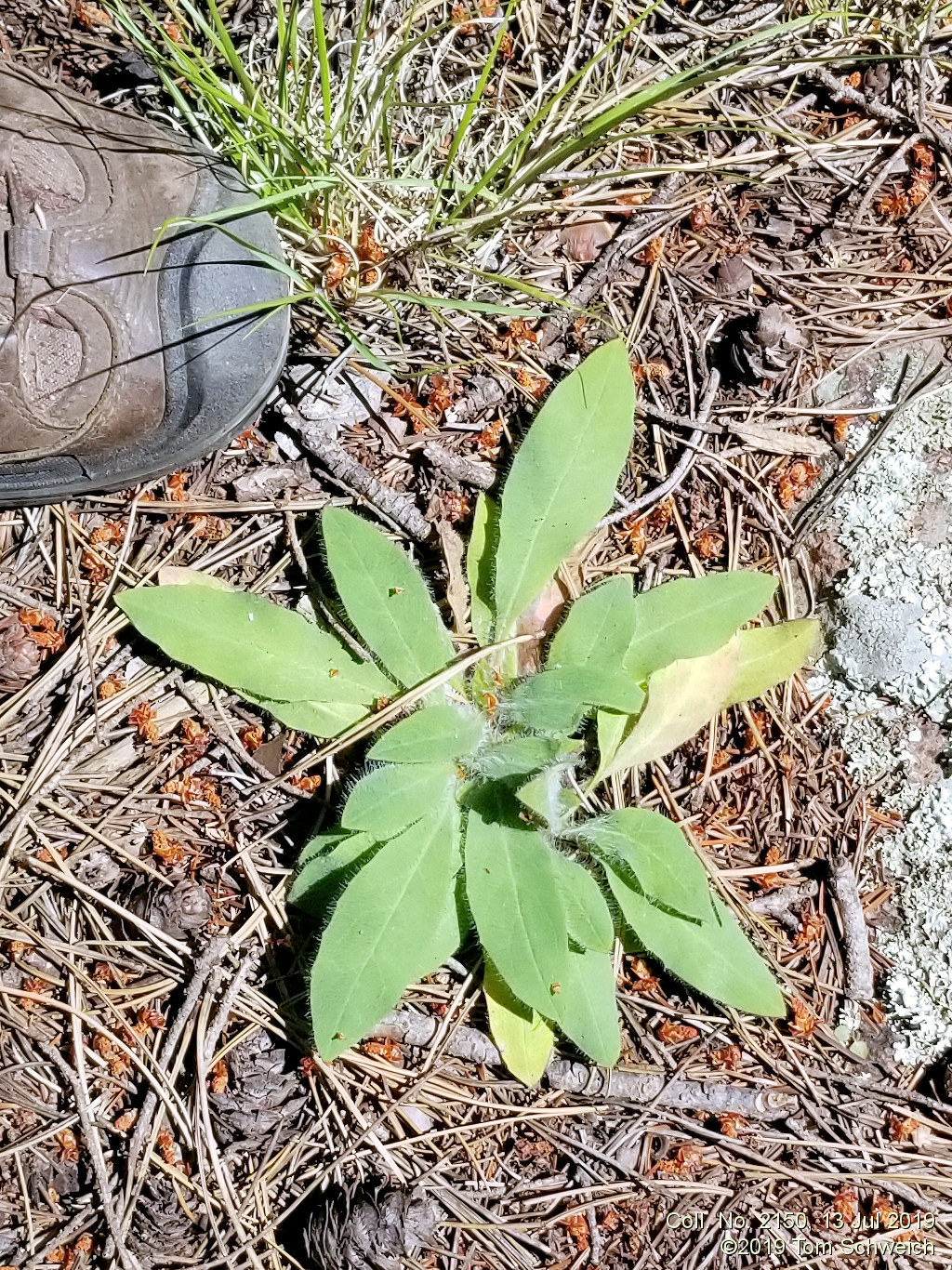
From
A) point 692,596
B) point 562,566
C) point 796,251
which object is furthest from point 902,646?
point 796,251

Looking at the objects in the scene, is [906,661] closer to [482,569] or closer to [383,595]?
[482,569]

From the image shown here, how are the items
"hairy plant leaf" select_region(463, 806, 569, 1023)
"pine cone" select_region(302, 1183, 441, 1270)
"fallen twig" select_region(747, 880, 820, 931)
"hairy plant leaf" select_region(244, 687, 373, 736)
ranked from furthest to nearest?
"fallen twig" select_region(747, 880, 820, 931) < "hairy plant leaf" select_region(244, 687, 373, 736) < "pine cone" select_region(302, 1183, 441, 1270) < "hairy plant leaf" select_region(463, 806, 569, 1023)

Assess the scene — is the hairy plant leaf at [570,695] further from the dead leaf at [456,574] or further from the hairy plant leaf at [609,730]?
the dead leaf at [456,574]

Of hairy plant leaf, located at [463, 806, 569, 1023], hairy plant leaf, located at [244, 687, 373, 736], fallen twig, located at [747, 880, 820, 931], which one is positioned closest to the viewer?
hairy plant leaf, located at [463, 806, 569, 1023]

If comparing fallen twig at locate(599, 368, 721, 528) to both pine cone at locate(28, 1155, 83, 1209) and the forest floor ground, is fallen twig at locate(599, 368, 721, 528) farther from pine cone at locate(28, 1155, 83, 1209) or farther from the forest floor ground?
pine cone at locate(28, 1155, 83, 1209)

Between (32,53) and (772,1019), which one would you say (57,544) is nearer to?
(32,53)

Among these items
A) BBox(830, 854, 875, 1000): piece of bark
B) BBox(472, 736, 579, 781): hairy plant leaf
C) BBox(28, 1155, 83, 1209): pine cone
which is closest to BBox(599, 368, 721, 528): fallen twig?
BBox(472, 736, 579, 781): hairy plant leaf

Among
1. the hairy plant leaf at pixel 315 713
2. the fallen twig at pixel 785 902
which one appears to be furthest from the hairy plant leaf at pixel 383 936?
the fallen twig at pixel 785 902

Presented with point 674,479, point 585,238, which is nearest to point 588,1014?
point 674,479
